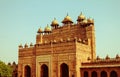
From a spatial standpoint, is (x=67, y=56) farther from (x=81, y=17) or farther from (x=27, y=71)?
(x=27, y=71)

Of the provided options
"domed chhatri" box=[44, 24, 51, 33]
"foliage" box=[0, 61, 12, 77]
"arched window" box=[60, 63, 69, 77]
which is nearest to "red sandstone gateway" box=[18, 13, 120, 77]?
"arched window" box=[60, 63, 69, 77]

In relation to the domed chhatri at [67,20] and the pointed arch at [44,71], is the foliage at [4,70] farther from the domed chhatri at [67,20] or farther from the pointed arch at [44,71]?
the domed chhatri at [67,20]

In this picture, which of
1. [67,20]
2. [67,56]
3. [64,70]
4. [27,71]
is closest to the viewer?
[67,56]

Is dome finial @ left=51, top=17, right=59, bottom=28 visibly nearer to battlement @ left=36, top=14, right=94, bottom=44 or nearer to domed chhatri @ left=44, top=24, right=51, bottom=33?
battlement @ left=36, top=14, right=94, bottom=44

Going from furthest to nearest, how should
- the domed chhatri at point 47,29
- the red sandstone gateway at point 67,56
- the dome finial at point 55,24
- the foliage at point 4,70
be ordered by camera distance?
the domed chhatri at point 47,29, the dome finial at point 55,24, the foliage at point 4,70, the red sandstone gateway at point 67,56

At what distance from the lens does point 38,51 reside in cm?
4109

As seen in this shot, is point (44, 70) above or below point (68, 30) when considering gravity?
below

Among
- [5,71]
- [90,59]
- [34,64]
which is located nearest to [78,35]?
[90,59]

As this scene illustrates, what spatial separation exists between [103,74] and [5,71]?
14.2 metres

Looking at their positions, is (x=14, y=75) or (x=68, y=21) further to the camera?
(x=14, y=75)

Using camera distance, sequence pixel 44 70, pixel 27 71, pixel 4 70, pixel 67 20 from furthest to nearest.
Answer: pixel 67 20 < pixel 27 71 < pixel 44 70 < pixel 4 70

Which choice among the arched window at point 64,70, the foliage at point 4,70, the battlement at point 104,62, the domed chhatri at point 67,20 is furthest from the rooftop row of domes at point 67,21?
the foliage at point 4,70

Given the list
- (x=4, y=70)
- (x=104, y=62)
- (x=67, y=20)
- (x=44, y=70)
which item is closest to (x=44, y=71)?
(x=44, y=70)

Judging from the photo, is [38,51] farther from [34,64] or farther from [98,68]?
[98,68]
